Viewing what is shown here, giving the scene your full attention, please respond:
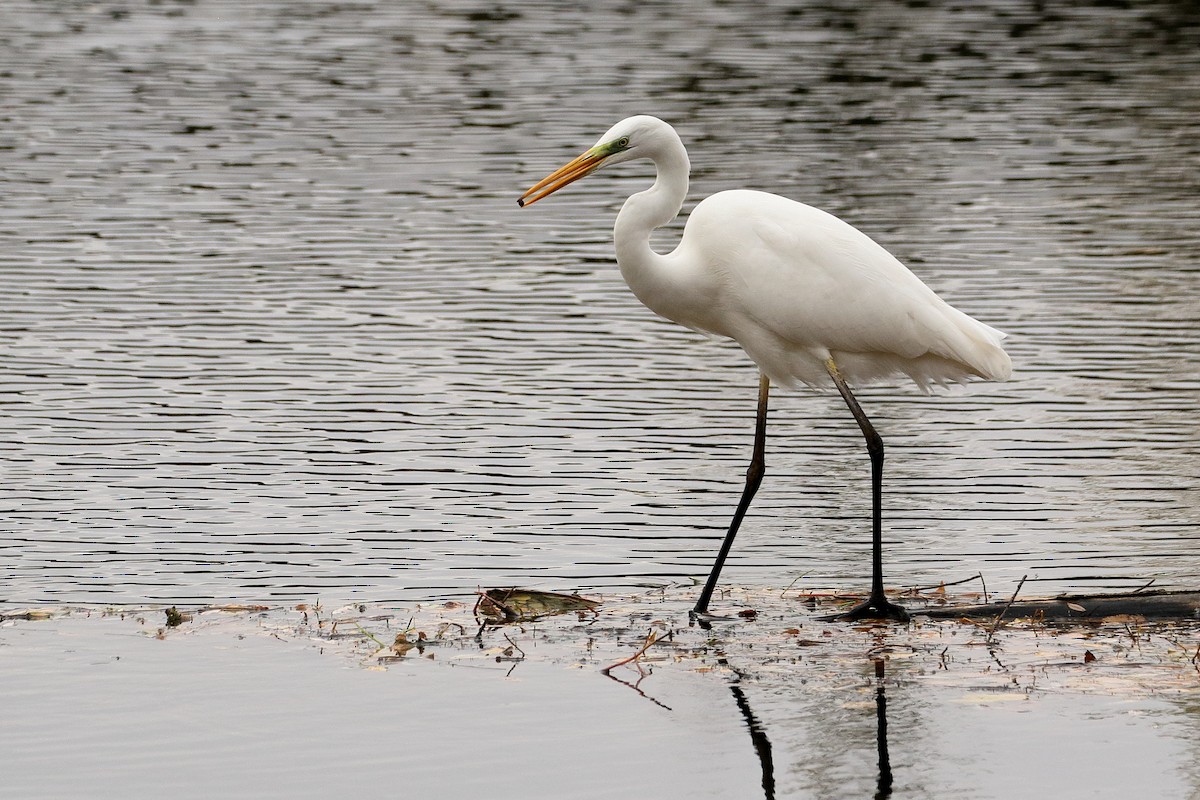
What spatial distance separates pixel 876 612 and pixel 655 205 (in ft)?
6.49

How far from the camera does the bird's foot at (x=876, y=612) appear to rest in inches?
321

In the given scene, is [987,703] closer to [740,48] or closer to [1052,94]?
[1052,94]

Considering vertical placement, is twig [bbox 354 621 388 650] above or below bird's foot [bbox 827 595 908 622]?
above

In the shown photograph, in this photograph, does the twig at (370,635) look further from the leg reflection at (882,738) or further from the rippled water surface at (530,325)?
the leg reflection at (882,738)

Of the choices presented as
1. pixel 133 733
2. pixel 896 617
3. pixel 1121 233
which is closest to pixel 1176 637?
pixel 896 617

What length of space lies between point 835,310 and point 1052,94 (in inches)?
718

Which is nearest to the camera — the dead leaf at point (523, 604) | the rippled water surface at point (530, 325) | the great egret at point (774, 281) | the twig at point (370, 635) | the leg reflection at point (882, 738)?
the leg reflection at point (882, 738)

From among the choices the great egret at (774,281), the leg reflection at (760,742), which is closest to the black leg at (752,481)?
the great egret at (774,281)

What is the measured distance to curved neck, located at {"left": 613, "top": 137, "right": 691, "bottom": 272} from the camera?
8500 mm

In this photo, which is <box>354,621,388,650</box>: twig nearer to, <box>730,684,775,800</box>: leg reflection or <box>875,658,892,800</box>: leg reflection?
<box>730,684,775,800</box>: leg reflection

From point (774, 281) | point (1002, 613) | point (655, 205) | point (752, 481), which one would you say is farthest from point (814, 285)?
point (1002, 613)

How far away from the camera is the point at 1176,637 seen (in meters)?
7.73

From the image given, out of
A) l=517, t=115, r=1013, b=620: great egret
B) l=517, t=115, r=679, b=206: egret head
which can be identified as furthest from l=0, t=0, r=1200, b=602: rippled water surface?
l=517, t=115, r=679, b=206: egret head

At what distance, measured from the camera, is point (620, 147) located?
8523 mm
